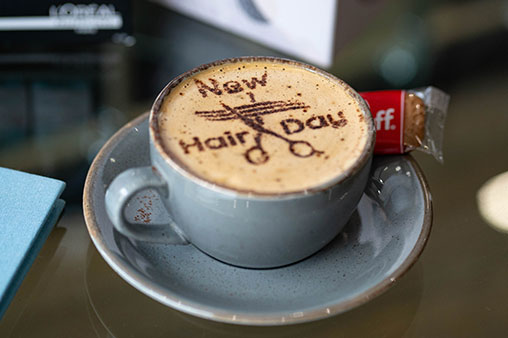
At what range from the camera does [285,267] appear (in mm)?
574

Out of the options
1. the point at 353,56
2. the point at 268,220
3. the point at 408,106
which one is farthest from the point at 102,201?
the point at 353,56

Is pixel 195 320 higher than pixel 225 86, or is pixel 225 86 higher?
pixel 225 86

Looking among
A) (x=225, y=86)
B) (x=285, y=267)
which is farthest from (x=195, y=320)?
(x=225, y=86)

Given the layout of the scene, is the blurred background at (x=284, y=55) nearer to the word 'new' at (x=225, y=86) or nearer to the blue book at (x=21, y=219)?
the blue book at (x=21, y=219)

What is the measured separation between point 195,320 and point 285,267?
0.10 m

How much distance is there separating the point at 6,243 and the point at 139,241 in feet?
0.39

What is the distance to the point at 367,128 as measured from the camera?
1.86 feet

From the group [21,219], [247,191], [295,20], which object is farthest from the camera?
[295,20]

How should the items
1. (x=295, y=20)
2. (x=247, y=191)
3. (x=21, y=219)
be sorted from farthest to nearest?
(x=295, y=20), (x=21, y=219), (x=247, y=191)

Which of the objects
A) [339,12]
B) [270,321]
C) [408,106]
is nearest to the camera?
[270,321]

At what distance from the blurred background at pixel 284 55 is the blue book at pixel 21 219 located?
0.07 feet

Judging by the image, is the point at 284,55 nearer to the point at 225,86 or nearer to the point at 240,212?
the point at 225,86

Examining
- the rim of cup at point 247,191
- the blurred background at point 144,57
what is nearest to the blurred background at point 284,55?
the blurred background at point 144,57

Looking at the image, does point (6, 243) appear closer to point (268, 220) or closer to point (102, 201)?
point (102, 201)
